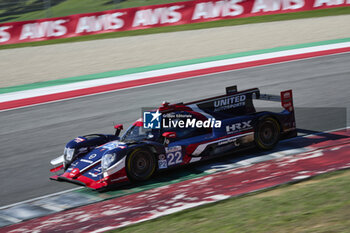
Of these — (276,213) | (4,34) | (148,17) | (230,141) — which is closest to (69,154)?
(230,141)

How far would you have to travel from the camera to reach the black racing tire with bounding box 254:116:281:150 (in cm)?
1067

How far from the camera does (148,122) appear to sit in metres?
9.86

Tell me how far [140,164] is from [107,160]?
2.14ft

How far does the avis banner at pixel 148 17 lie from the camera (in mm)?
29781

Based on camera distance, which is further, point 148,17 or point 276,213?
point 148,17

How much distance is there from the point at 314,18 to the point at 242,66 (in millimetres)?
11109

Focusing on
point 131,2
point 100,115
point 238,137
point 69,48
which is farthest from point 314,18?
point 238,137

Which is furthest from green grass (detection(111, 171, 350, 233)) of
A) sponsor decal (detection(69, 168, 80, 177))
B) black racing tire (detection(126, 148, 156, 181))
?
sponsor decal (detection(69, 168, 80, 177))

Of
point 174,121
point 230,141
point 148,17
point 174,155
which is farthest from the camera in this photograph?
point 148,17

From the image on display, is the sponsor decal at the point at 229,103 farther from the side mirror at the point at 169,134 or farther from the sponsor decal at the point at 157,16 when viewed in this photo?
the sponsor decal at the point at 157,16

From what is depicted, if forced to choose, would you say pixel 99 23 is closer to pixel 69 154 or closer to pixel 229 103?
pixel 229 103

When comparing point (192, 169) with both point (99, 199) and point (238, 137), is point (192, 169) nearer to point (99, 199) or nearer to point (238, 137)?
point (238, 137)

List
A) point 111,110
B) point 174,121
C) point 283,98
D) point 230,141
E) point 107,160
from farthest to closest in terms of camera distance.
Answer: point 111,110 → point 283,98 → point 230,141 → point 174,121 → point 107,160

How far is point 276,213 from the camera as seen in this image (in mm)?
6867
